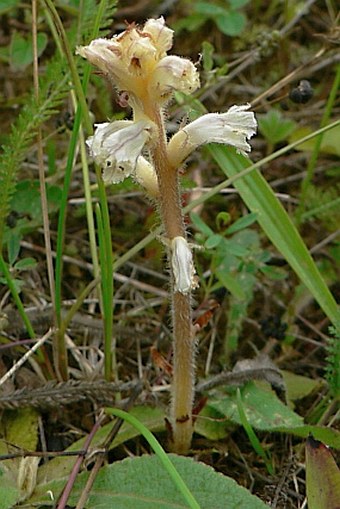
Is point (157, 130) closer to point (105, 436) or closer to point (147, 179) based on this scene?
point (147, 179)

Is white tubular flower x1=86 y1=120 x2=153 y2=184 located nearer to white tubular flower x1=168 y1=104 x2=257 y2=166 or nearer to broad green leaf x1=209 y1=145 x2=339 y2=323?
white tubular flower x1=168 y1=104 x2=257 y2=166

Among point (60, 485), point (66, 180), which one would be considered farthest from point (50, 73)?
point (60, 485)

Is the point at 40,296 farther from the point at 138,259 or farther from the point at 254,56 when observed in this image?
the point at 254,56

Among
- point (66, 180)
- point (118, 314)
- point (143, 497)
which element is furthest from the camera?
point (118, 314)

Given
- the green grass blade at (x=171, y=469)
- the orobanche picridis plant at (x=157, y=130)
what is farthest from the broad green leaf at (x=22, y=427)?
the orobanche picridis plant at (x=157, y=130)

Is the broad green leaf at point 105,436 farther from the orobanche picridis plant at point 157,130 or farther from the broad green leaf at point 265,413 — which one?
the orobanche picridis plant at point 157,130

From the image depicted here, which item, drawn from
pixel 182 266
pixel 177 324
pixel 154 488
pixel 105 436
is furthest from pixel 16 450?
pixel 182 266

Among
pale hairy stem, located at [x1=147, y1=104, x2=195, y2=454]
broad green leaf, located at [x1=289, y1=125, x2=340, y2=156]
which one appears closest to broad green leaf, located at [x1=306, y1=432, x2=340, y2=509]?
pale hairy stem, located at [x1=147, y1=104, x2=195, y2=454]
